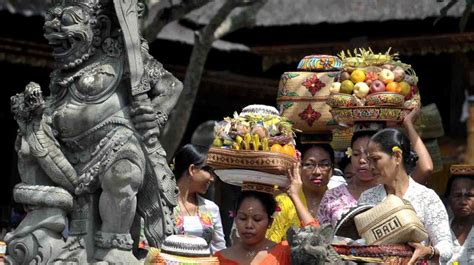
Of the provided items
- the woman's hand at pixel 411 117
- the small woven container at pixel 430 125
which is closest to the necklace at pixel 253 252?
the woman's hand at pixel 411 117

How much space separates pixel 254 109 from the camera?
8805 millimetres

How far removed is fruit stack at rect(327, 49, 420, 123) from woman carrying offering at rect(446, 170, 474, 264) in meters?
0.77

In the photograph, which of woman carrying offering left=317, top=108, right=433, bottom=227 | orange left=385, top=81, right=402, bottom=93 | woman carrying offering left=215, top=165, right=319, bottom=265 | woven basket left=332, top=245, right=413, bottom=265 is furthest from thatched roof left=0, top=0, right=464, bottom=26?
woven basket left=332, top=245, right=413, bottom=265

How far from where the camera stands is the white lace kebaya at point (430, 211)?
7805mm

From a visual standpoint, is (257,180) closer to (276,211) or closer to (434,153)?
(276,211)

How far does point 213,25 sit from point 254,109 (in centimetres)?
360

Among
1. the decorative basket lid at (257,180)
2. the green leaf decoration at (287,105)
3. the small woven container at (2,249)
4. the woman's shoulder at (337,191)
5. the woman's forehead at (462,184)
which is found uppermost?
the green leaf decoration at (287,105)

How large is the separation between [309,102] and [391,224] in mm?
2050

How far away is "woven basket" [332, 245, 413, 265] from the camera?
7387mm

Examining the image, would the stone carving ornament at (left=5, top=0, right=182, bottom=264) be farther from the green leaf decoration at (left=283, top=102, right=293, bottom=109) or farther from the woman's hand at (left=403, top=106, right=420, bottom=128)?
the woman's hand at (left=403, top=106, right=420, bottom=128)

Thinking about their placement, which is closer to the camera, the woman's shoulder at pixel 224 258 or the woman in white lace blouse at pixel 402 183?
the woman's shoulder at pixel 224 258

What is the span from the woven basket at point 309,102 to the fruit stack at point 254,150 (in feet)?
2.17

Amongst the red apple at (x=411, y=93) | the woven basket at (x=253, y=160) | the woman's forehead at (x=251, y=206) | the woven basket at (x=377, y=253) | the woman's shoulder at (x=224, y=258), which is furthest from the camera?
the red apple at (x=411, y=93)

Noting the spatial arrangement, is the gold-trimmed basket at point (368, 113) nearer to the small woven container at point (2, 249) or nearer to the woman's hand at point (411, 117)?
the woman's hand at point (411, 117)
